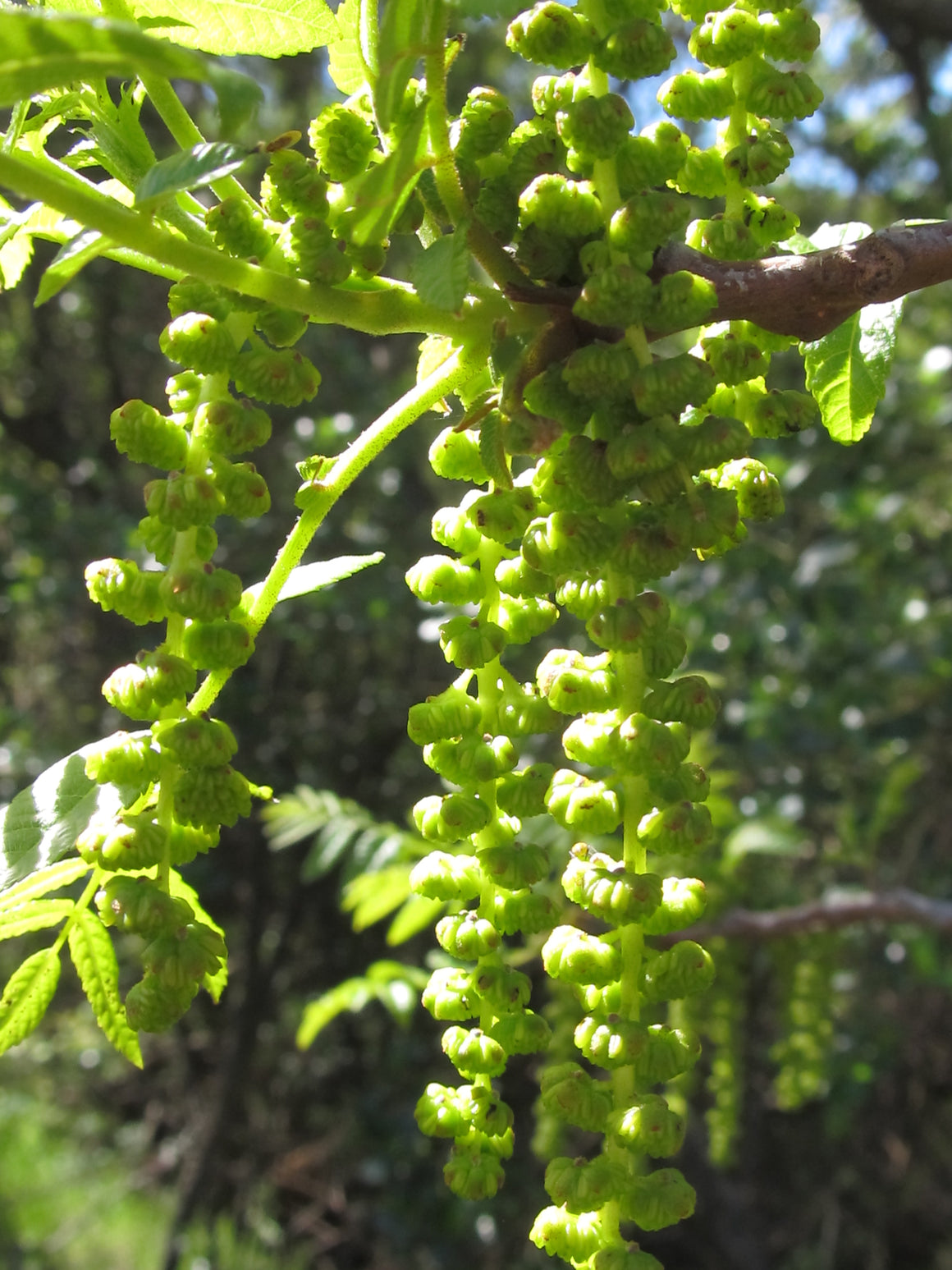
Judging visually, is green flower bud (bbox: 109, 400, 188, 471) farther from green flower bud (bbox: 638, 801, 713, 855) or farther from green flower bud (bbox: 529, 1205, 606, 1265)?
green flower bud (bbox: 529, 1205, 606, 1265)

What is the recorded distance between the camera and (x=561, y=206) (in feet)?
2.11

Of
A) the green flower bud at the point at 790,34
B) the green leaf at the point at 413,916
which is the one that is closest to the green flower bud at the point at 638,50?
the green flower bud at the point at 790,34

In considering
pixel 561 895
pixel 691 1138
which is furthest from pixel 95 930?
pixel 691 1138

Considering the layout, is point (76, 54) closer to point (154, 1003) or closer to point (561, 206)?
point (561, 206)

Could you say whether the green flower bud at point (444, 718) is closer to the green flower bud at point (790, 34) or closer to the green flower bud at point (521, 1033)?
the green flower bud at point (521, 1033)

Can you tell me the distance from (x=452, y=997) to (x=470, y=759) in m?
0.14

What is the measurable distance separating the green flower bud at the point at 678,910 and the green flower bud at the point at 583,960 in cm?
3

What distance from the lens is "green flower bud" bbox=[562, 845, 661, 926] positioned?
24.6 inches

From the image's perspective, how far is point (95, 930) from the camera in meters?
0.79


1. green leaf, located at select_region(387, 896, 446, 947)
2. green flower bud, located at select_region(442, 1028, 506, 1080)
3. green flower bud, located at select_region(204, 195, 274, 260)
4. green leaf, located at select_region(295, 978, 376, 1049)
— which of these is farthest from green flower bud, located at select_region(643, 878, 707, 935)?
green leaf, located at select_region(295, 978, 376, 1049)

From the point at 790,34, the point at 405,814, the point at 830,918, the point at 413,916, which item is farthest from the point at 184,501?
the point at 405,814

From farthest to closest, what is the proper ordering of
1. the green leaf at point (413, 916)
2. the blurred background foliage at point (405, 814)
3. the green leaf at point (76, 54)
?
1. the blurred background foliage at point (405, 814)
2. the green leaf at point (413, 916)
3. the green leaf at point (76, 54)

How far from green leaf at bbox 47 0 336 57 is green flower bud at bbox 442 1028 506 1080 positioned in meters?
0.65

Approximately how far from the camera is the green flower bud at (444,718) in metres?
0.69
